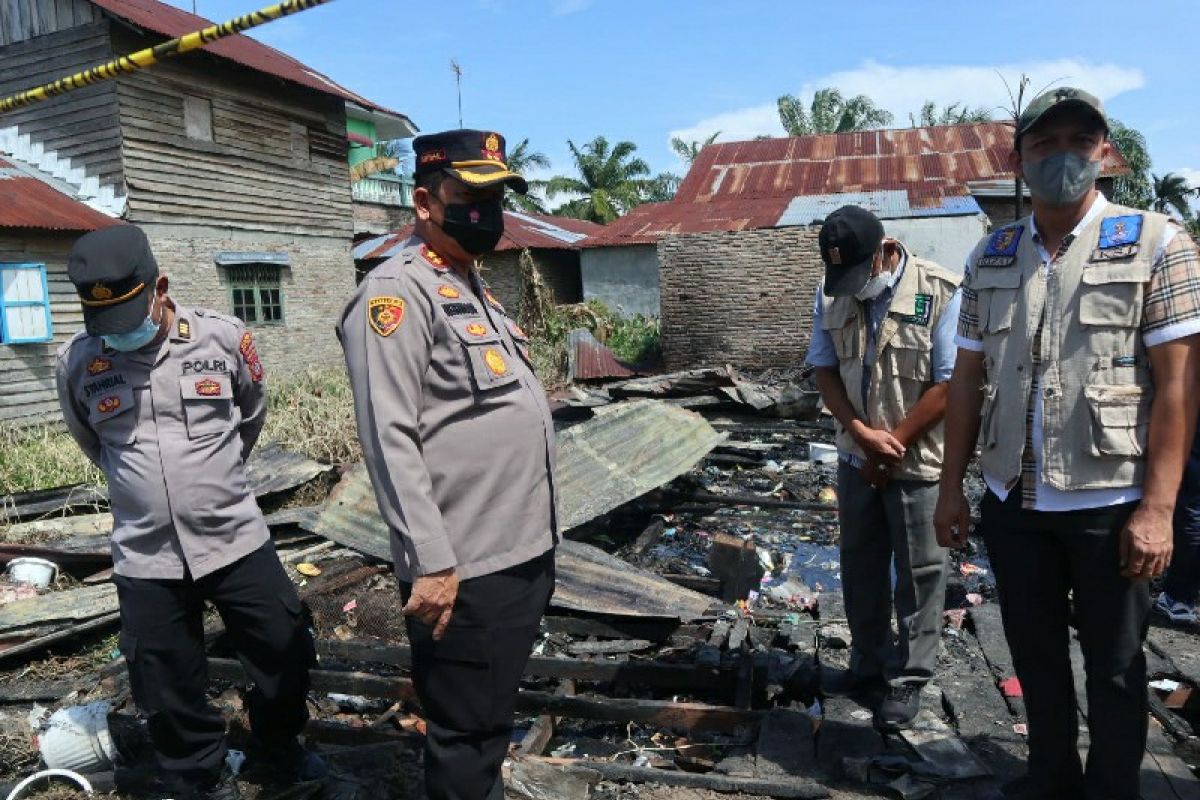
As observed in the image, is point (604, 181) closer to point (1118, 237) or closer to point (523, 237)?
point (523, 237)

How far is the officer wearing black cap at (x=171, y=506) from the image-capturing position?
2.70 meters

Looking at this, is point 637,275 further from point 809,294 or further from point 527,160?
point 527,160

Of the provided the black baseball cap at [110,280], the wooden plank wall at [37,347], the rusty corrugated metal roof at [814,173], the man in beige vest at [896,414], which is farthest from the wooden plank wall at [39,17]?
the man in beige vest at [896,414]

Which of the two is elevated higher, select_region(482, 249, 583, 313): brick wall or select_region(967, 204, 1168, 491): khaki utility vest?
select_region(482, 249, 583, 313): brick wall

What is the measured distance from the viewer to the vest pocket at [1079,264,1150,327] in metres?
2.12

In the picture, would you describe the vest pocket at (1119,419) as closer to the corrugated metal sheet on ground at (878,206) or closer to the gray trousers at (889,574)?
the gray trousers at (889,574)

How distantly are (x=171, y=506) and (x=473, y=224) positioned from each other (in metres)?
1.42

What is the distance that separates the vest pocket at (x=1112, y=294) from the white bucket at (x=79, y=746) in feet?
12.1

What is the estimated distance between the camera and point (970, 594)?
495 centimetres

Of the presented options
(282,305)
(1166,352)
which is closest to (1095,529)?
(1166,352)

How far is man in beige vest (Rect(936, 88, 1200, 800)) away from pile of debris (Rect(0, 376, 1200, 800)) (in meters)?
0.65

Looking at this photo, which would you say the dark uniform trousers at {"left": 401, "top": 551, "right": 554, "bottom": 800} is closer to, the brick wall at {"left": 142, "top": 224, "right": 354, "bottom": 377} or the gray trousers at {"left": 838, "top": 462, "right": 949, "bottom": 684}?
the gray trousers at {"left": 838, "top": 462, "right": 949, "bottom": 684}

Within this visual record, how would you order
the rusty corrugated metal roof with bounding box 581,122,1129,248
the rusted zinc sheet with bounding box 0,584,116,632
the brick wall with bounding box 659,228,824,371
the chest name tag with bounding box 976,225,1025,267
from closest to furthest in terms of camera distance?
the chest name tag with bounding box 976,225,1025,267 → the rusted zinc sheet with bounding box 0,584,116,632 → the brick wall with bounding box 659,228,824,371 → the rusty corrugated metal roof with bounding box 581,122,1129,248

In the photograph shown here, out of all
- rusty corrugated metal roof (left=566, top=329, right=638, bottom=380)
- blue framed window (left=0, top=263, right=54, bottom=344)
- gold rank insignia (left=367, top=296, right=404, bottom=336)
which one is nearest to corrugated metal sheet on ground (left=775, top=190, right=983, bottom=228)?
rusty corrugated metal roof (left=566, top=329, right=638, bottom=380)
